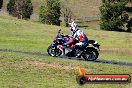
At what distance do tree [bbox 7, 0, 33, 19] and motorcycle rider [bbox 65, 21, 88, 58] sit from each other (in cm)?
8438

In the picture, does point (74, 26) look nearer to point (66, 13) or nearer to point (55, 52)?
point (55, 52)

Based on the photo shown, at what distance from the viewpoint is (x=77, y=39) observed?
28547 mm

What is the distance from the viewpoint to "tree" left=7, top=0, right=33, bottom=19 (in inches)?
4446

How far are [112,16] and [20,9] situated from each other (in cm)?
2688

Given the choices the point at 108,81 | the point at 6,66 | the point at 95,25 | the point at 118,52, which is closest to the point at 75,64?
the point at 6,66

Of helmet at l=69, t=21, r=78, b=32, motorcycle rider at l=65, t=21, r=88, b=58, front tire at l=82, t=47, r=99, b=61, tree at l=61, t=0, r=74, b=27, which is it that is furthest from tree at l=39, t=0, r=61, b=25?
helmet at l=69, t=21, r=78, b=32

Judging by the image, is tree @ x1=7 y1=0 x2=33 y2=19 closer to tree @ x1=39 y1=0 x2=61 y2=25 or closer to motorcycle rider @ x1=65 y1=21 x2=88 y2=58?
tree @ x1=39 y1=0 x2=61 y2=25

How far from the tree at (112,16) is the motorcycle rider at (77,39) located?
7589 cm

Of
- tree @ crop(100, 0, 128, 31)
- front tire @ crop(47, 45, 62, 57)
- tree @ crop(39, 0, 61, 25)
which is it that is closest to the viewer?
front tire @ crop(47, 45, 62, 57)

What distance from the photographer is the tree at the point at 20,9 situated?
113m

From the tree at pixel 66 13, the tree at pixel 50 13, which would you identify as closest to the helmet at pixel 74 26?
the tree at pixel 50 13

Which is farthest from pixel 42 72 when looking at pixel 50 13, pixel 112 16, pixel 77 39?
pixel 112 16

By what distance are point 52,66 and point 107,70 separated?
10.8 feet

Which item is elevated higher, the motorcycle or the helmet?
the helmet
